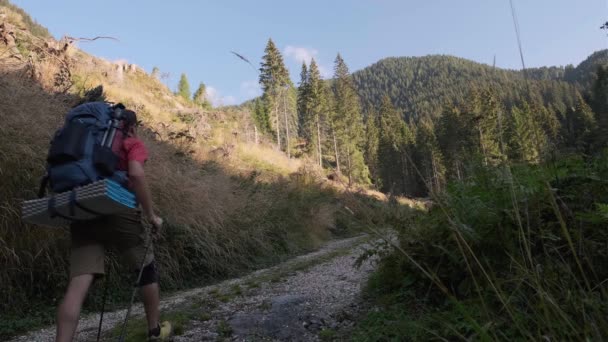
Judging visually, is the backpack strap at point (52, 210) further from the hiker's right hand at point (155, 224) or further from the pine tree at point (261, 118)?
the pine tree at point (261, 118)

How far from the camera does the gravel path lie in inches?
129

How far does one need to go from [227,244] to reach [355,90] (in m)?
6.61

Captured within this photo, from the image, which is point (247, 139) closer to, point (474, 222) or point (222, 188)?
point (222, 188)

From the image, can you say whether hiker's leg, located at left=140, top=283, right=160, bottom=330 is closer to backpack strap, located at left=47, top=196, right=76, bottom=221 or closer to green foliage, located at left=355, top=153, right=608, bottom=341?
backpack strap, located at left=47, top=196, right=76, bottom=221

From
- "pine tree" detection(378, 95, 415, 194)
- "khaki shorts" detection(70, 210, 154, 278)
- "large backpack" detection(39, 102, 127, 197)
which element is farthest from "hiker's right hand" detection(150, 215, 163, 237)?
"pine tree" detection(378, 95, 415, 194)

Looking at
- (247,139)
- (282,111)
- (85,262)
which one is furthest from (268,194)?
(282,111)

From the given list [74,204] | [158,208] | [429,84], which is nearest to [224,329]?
[74,204]

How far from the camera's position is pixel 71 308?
247cm

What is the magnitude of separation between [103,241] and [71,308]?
0.48m

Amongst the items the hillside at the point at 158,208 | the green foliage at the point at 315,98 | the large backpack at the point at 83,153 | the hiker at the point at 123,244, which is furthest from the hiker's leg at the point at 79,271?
the green foliage at the point at 315,98

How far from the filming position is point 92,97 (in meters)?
8.25

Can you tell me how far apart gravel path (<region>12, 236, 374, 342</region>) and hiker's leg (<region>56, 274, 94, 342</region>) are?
3.47 feet

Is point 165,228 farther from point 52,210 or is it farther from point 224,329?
point 52,210

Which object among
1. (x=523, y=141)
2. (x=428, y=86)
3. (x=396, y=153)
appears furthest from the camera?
(x=428, y=86)
